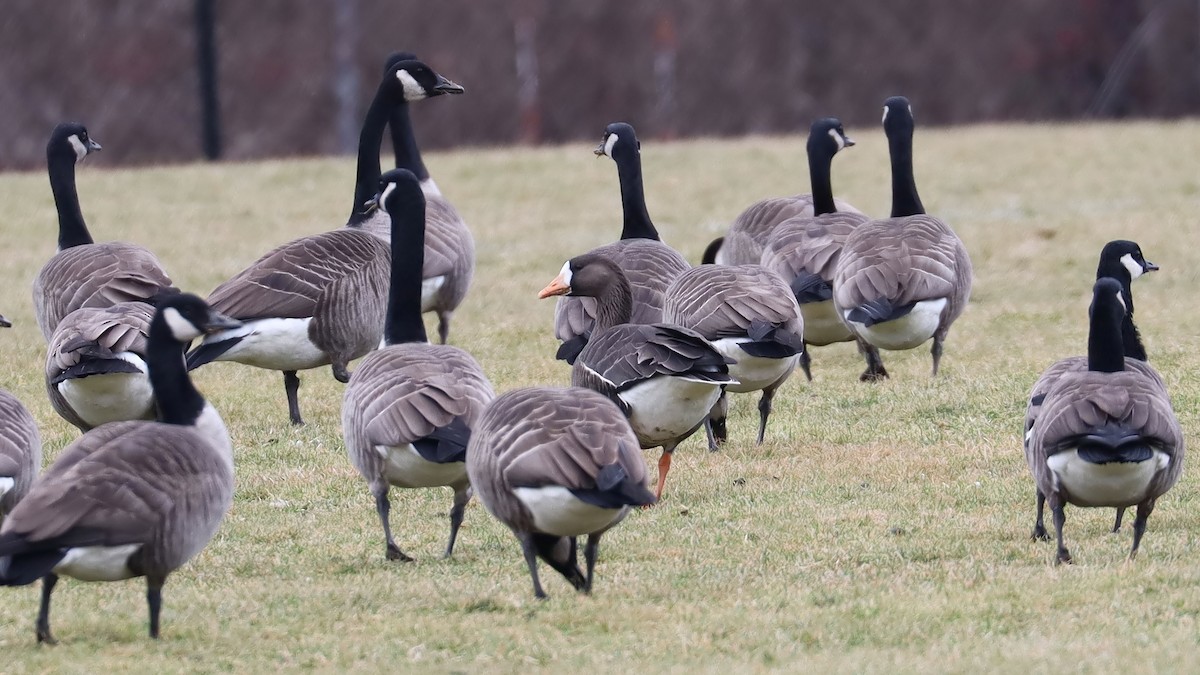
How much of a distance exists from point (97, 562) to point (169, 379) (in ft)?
2.84

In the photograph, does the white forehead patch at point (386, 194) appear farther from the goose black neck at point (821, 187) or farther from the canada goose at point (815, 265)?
the goose black neck at point (821, 187)

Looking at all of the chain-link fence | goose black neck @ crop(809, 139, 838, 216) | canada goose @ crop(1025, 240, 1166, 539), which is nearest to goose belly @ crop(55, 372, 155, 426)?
canada goose @ crop(1025, 240, 1166, 539)

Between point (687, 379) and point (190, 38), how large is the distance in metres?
21.3

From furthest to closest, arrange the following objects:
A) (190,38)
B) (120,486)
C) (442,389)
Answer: (190,38) < (442,389) < (120,486)

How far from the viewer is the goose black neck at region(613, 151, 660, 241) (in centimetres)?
1088

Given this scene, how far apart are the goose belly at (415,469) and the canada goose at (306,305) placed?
2576mm

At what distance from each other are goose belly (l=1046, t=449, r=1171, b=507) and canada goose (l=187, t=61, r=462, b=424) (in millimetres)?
4784

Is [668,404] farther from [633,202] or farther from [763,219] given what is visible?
[763,219]

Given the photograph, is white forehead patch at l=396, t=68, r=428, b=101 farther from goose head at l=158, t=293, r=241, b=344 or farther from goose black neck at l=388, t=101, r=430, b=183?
goose head at l=158, t=293, r=241, b=344

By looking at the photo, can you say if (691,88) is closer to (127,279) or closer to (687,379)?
(127,279)

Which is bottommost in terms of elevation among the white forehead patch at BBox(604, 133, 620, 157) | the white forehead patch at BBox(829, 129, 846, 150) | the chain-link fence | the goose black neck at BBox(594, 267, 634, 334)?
the chain-link fence

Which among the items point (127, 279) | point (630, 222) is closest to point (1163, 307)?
point (630, 222)

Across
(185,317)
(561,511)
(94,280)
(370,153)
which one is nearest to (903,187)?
(370,153)

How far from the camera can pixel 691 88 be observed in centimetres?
2922
